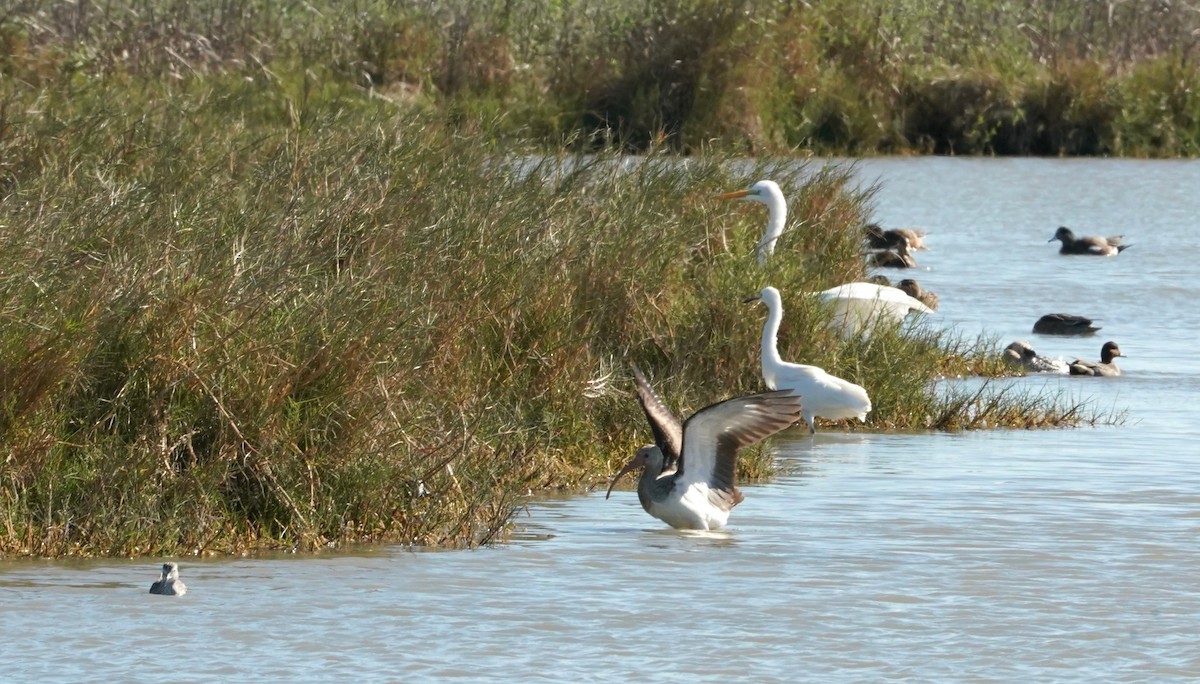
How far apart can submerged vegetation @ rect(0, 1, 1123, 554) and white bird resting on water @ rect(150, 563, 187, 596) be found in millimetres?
543

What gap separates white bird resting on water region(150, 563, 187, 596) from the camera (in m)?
6.80

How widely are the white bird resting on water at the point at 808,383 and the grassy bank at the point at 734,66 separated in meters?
14.8

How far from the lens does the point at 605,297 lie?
1023cm

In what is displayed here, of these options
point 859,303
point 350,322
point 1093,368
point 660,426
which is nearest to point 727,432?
point 660,426

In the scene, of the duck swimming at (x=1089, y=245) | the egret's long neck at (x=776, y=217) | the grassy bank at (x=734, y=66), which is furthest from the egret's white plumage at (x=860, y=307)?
the grassy bank at (x=734, y=66)

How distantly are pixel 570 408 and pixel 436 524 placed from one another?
1.73 m

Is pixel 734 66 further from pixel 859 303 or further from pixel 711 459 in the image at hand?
pixel 711 459

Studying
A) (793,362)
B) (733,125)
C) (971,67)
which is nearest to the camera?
(793,362)

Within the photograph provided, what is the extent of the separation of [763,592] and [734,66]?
21829mm

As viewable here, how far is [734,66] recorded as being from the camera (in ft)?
94.2

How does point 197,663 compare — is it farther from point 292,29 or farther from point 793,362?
point 292,29

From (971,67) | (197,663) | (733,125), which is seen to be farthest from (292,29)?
(197,663)

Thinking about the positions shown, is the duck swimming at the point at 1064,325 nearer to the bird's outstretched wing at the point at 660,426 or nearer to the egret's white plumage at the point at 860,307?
the egret's white plumage at the point at 860,307

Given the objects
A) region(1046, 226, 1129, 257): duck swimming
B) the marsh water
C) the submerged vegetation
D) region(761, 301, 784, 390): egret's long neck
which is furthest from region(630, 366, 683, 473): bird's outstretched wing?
region(1046, 226, 1129, 257): duck swimming
